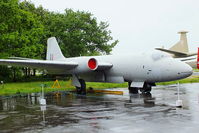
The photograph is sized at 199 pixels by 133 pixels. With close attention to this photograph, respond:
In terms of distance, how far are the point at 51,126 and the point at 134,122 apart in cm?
242

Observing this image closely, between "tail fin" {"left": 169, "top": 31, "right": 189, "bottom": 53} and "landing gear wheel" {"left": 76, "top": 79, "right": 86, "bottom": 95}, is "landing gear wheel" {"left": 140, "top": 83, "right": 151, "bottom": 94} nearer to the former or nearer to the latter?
"landing gear wheel" {"left": 76, "top": 79, "right": 86, "bottom": 95}

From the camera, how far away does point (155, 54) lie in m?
15.5

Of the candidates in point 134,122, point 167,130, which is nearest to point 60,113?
point 134,122

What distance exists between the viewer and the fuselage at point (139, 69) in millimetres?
14898

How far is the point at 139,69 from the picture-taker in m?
15.7

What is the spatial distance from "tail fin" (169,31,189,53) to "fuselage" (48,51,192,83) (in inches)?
2028

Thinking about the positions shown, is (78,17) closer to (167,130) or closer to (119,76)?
(119,76)

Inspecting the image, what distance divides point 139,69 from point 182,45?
2184 inches

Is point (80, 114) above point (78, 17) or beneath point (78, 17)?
beneath

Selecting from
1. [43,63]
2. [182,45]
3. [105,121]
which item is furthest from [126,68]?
A: [182,45]

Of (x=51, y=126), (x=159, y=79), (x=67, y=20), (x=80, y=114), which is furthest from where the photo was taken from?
(x=67, y=20)

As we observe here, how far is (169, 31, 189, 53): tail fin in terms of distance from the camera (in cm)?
6609

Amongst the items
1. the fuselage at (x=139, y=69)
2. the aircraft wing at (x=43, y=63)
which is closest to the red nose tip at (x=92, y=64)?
the fuselage at (x=139, y=69)

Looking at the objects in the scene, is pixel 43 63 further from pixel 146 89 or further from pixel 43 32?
pixel 43 32
